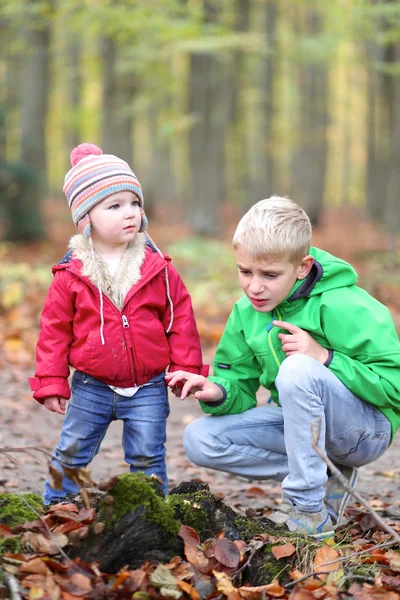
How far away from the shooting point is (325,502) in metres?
3.51

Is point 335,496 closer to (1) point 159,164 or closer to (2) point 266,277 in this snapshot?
(2) point 266,277

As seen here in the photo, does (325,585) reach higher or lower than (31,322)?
higher

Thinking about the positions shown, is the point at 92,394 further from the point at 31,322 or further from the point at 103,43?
the point at 103,43

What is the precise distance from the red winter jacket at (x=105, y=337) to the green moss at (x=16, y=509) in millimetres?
537

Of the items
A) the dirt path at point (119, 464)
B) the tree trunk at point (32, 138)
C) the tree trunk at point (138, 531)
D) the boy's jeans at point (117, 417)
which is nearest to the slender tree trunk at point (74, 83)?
the tree trunk at point (32, 138)

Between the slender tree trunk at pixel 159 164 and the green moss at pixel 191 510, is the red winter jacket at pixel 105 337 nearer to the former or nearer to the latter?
the green moss at pixel 191 510

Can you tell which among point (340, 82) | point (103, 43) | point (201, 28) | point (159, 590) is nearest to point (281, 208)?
point (159, 590)

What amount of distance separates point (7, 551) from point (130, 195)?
1722 mm

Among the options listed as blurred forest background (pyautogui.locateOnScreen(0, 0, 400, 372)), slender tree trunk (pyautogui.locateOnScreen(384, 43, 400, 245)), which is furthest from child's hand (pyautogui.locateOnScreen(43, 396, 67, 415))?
slender tree trunk (pyautogui.locateOnScreen(384, 43, 400, 245))

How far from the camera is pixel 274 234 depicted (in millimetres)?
3121

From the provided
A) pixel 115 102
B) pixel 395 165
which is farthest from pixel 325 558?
pixel 115 102

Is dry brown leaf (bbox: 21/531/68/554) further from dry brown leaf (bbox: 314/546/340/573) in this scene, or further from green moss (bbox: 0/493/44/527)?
dry brown leaf (bbox: 314/546/340/573)

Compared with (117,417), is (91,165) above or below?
above

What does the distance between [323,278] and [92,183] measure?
3.90 ft
